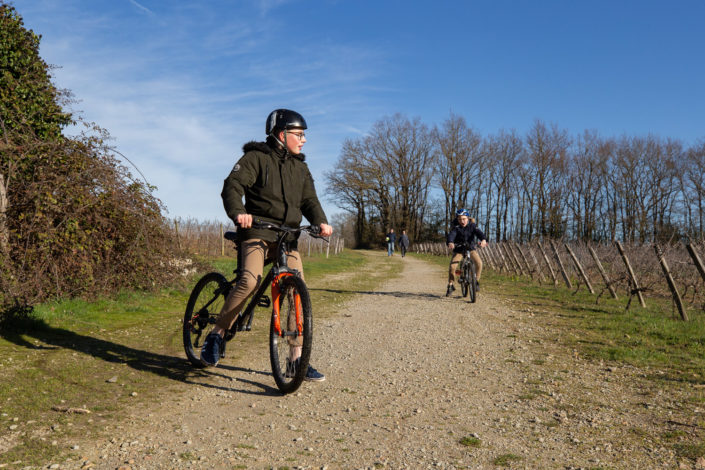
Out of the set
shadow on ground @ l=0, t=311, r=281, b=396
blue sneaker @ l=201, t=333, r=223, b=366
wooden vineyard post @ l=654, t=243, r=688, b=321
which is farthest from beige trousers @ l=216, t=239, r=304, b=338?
wooden vineyard post @ l=654, t=243, r=688, b=321

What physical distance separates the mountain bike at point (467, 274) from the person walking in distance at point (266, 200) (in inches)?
256

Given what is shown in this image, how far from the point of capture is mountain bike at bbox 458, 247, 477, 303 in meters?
10.2

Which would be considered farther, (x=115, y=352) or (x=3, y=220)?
(x=3, y=220)

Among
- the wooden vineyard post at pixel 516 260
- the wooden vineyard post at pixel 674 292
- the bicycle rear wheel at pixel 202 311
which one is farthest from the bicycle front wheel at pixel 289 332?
the wooden vineyard post at pixel 516 260

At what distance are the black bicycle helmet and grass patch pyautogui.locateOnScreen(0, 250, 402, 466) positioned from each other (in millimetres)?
2020

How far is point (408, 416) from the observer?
3.40 meters

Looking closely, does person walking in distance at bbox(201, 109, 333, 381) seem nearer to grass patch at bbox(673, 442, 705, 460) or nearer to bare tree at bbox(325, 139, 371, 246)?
grass patch at bbox(673, 442, 705, 460)

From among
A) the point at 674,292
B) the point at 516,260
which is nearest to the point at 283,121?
the point at 674,292

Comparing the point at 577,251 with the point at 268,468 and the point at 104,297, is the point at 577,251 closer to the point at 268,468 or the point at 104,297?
the point at 104,297

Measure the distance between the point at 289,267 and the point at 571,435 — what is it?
2356 mm

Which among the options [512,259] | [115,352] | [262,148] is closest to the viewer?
[262,148]

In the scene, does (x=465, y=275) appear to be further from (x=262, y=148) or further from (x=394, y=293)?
(x=262, y=148)

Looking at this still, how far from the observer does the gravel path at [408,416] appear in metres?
2.71

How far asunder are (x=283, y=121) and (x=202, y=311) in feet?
6.48
